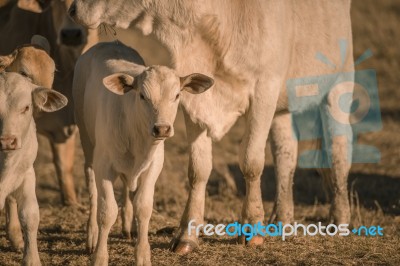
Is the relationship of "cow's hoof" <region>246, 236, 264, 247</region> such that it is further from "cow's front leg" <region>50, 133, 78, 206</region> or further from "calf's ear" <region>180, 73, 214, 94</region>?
"cow's front leg" <region>50, 133, 78, 206</region>

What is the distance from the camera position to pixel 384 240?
A: 7.58 metres

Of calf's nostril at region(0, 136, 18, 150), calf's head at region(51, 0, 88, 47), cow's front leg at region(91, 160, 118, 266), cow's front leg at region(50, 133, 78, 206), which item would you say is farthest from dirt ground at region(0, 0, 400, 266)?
calf's head at region(51, 0, 88, 47)

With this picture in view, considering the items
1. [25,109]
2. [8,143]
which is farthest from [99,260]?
[25,109]

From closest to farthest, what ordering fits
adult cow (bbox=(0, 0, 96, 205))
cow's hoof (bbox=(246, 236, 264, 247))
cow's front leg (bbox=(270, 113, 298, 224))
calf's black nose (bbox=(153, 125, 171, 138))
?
calf's black nose (bbox=(153, 125, 171, 138)), cow's hoof (bbox=(246, 236, 264, 247)), cow's front leg (bbox=(270, 113, 298, 224)), adult cow (bbox=(0, 0, 96, 205))

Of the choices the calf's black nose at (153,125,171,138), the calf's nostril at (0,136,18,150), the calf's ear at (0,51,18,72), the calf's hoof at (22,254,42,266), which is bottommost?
the calf's hoof at (22,254,42,266)

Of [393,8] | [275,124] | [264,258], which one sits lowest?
[264,258]

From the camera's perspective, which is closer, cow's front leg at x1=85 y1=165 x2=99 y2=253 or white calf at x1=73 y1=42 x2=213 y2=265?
white calf at x1=73 y1=42 x2=213 y2=265

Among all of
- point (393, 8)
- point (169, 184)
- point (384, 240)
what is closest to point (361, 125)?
point (169, 184)

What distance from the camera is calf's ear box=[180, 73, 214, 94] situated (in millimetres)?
6425

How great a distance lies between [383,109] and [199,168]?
696 cm

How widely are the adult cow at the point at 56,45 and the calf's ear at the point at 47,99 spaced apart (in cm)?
187

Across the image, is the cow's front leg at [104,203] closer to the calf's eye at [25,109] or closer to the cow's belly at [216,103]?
the calf's eye at [25,109]

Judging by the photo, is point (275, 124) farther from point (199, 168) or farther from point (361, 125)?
point (361, 125)

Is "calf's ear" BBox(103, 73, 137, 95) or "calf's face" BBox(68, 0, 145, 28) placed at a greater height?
"calf's face" BBox(68, 0, 145, 28)
